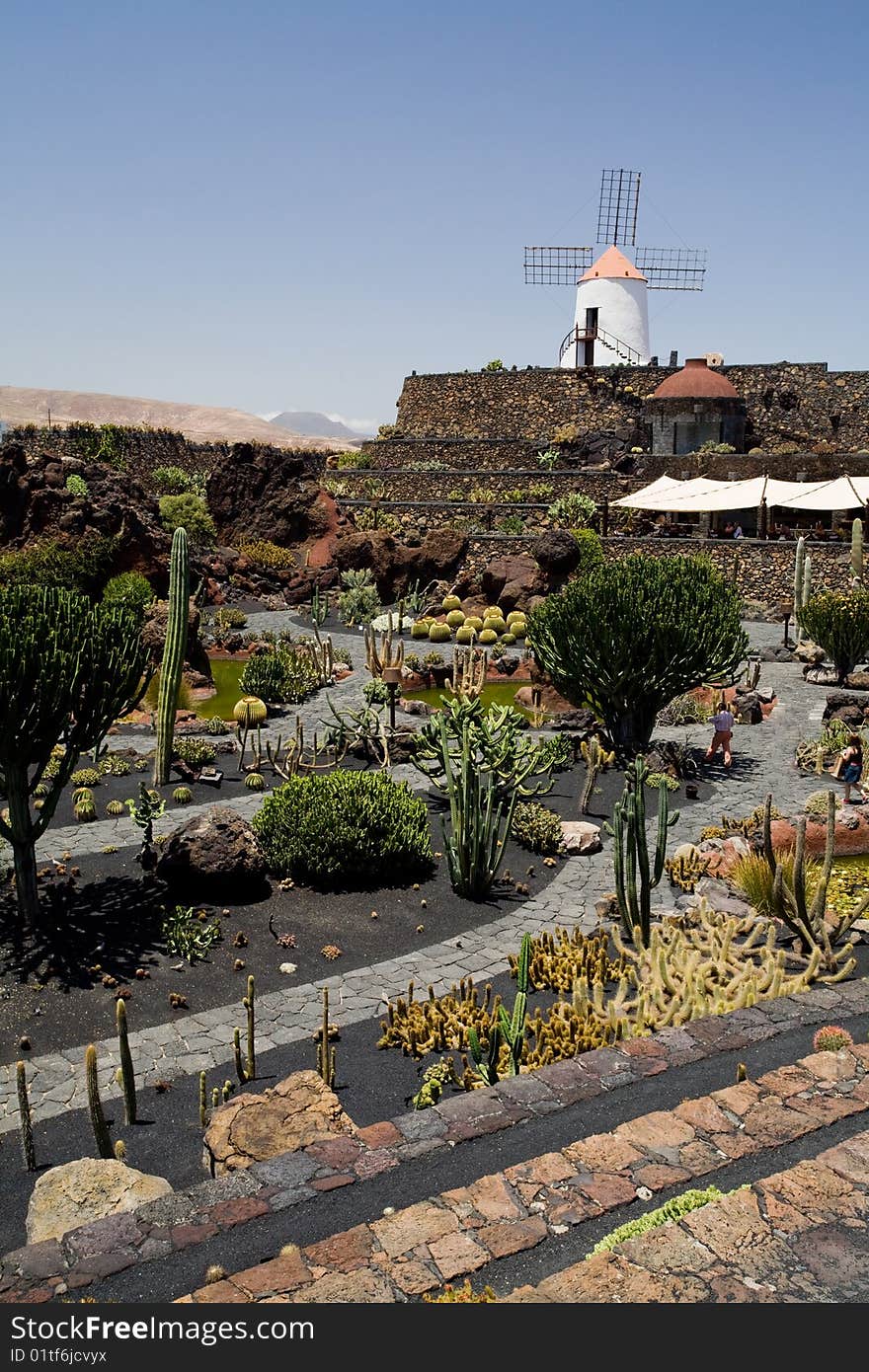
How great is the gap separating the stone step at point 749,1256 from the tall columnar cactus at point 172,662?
1176 cm

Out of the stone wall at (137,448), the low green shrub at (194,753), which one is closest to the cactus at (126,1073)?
the low green shrub at (194,753)

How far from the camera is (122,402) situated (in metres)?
124

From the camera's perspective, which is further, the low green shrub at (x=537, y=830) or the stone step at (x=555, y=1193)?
the low green shrub at (x=537, y=830)

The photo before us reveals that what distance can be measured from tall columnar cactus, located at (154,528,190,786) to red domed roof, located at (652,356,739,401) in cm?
2815

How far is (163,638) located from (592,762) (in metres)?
8.96

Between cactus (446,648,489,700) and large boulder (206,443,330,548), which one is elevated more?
large boulder (206,443,330,548)

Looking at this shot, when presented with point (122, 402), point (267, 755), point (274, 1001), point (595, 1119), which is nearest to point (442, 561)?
point (267, 755)

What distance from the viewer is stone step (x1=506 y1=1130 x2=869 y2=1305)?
478 centimetres

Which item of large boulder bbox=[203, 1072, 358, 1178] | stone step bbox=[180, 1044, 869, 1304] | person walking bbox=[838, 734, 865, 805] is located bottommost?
large boulder bbox=[203, 1072, 358, 1178]

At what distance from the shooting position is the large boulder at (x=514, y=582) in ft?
98.6

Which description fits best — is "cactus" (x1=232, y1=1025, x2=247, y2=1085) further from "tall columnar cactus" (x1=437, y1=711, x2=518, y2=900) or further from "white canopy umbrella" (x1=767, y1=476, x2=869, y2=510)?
"white canopy umbrella" (x1=767, y1=476, x2=869, y2=510)


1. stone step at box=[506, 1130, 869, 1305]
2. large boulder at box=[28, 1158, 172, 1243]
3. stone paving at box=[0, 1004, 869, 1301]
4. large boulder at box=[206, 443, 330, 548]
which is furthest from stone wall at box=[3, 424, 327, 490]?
stone step at box=[506, 1130, 869, 1305]

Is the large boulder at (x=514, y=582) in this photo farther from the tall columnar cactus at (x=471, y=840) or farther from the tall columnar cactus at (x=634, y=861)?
the tall columnar cactus at (x=634, y=861)
